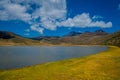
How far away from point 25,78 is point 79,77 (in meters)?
7.72

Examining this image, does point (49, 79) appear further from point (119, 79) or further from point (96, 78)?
point (119, 79)

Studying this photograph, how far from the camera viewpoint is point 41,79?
2556 centimetres

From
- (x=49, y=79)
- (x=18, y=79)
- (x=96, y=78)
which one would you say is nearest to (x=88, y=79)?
(x=96, y=78)

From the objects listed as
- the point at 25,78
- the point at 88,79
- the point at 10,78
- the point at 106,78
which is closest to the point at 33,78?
the point at 25,78

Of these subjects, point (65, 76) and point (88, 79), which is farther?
point (65, 76)

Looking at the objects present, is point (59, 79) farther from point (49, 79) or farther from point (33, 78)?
point (33, 78)

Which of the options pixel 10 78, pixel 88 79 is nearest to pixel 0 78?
pixel 10 78

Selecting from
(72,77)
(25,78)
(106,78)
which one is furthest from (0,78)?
(106,78)

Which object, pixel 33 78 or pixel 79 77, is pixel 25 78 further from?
pixel 79 77

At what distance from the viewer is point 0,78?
88.9ft

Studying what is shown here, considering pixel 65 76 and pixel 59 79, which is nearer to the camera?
pixel 59 79

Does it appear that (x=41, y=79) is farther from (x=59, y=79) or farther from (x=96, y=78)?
(x=96, y=78)

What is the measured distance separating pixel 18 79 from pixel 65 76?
22.3ft

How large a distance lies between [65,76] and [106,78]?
19.3 feet
